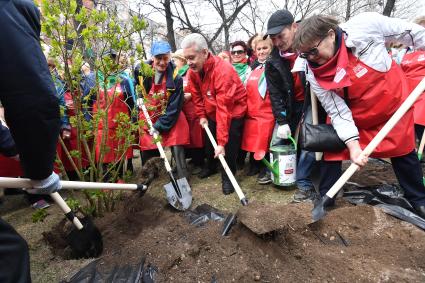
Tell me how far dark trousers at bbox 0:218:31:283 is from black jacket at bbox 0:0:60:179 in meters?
0.35

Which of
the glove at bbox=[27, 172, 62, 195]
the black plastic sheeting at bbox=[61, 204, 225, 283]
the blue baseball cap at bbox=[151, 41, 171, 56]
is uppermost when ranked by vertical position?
the blue baseball cap at bbox=[151, 41, 171, 56]

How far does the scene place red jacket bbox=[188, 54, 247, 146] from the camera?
11.2 ft

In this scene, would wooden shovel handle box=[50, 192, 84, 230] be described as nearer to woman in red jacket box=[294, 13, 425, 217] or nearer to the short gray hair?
the short gray hair

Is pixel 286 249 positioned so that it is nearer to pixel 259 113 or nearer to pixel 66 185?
pixel 66 185

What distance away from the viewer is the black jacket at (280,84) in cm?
322

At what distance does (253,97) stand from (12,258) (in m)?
3.06

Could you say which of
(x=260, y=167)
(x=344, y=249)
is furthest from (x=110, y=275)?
(x=260, y=167)

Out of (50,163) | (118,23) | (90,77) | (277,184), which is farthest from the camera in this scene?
(277,184)

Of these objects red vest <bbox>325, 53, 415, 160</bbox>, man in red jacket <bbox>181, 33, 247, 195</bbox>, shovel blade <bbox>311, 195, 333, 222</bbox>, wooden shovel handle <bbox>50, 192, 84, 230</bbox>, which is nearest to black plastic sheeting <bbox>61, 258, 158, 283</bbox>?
wooden shovel handle <bbox>50, 192, 84, 230</bbox>

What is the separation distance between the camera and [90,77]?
113 inches

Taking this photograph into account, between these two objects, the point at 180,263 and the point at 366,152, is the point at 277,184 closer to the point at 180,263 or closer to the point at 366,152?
the point at 366,152

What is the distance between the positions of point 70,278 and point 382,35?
3.18 meters

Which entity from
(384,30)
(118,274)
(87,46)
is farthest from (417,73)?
(118,274)

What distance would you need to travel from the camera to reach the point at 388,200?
283 cm
